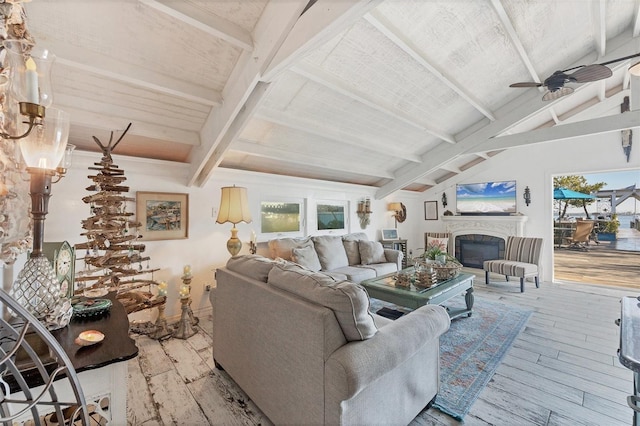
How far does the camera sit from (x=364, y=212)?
5812 millimetres

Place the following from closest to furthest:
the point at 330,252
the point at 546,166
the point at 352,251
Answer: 1. the point at 330,252
2. the point at 352,251
3. the point at 546,166

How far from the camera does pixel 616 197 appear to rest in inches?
296

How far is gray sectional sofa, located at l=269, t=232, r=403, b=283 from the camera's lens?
3885 mm

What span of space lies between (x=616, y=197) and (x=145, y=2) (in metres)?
10.9

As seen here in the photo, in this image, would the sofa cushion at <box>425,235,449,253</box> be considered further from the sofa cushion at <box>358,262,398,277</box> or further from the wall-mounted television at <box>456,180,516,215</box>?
the sofa cushion at <box>358,262,398,277</box>

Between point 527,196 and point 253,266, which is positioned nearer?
point 253,266

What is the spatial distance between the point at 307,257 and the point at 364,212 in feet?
7.63

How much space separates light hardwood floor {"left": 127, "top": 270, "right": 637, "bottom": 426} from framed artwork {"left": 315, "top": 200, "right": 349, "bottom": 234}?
2569 millimetres

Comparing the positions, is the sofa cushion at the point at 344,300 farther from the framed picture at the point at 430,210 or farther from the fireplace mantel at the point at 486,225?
the framed picture at the point at 430,210

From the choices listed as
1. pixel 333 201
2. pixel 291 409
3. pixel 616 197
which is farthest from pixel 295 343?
pixel 616 197

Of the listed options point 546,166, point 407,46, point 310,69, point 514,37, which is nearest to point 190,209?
point 310,69

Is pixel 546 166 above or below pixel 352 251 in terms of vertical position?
above

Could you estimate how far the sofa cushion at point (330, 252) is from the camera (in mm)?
4131

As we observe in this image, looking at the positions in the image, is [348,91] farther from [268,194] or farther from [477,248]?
[477,248]
